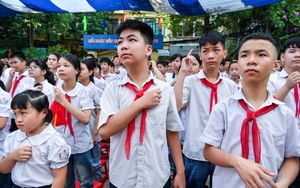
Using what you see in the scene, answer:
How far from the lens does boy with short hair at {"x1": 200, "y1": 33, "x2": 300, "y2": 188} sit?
1665mm

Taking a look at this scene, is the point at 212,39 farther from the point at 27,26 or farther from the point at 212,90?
the point at 27,26

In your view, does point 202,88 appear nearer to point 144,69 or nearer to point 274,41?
point 144,69

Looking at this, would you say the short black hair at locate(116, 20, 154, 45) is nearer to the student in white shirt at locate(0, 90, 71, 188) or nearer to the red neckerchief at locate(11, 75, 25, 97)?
the student in white shirt at locate(0, 90, 71, 188)

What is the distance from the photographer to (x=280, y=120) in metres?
1.70

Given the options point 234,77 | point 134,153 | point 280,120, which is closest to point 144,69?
point 134,153

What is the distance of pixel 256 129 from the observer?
166 cm

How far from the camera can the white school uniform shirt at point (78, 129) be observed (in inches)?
127

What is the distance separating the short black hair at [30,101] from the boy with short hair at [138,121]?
60 cm

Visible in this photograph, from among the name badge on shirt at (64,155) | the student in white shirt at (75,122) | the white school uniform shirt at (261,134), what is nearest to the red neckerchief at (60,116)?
the student in white shirt at (75,122)

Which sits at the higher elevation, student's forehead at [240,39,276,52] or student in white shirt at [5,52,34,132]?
student's forehead at [240,39,276,52]

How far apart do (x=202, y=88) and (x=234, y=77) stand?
3.02 metres

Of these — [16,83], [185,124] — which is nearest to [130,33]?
[185,124]

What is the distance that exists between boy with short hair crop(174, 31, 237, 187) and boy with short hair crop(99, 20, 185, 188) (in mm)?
557

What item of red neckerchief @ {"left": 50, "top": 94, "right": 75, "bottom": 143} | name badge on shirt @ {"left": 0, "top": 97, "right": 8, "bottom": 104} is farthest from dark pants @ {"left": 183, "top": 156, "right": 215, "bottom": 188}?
name badge on shirt @ {"left": 0, "top": 97, "right": 8, "bottom": 104}
